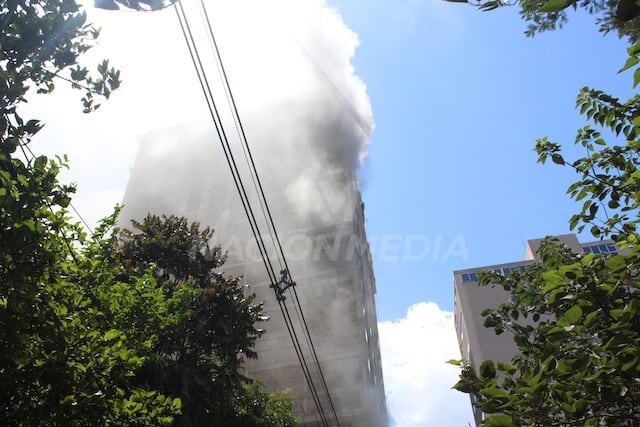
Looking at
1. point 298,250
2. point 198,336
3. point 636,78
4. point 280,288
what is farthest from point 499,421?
point 298,250

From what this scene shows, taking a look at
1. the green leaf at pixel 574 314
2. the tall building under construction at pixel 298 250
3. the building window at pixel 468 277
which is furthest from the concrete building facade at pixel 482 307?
the green leaf at pixel 574 314

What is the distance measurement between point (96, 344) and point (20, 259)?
35.3 inches

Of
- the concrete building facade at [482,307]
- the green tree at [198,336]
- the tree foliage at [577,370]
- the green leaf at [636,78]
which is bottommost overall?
the tree foliage at [577,370]

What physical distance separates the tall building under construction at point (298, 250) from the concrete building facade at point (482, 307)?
541 cm

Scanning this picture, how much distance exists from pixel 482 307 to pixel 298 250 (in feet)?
34.8

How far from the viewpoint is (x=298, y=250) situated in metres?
24.3

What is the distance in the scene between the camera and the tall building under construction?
771 inches

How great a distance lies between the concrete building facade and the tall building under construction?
17.7 ft

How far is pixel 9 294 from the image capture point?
2871mm

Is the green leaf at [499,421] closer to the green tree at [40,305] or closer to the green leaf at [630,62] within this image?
the green leaf at [630,62]

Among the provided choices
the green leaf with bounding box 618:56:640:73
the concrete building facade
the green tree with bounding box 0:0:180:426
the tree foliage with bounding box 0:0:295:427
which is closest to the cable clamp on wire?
the tree foliage with bounding box 0:0:295:427

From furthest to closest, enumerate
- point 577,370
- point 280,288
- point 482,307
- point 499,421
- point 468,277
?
point 468,277, point 482,307, point 280,288, point 577,370, point 499,421

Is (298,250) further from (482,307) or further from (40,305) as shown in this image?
(40,305)

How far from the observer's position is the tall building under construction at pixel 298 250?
1958cm
